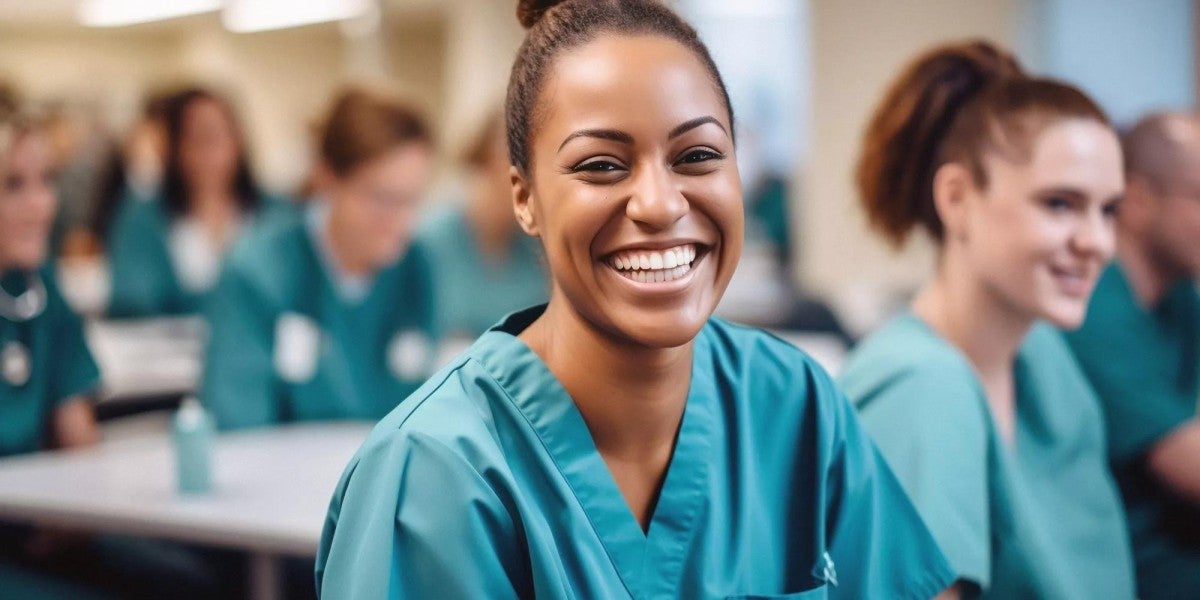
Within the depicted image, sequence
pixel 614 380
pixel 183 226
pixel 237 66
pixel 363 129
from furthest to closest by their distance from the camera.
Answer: pixel 237 66
pixel 183 226
pixel 363 129
pixel 614 380

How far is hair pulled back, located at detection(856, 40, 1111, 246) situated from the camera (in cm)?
150

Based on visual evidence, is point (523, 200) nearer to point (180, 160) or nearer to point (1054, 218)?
point (1054, 218)

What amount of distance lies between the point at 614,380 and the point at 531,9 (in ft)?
1.30

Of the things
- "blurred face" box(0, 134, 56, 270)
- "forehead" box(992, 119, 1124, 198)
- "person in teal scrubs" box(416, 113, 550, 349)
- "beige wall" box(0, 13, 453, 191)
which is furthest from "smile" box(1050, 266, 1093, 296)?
"beige wall" box(0, 13, 453, 191)

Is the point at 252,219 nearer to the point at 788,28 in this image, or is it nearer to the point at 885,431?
the point at 885,431

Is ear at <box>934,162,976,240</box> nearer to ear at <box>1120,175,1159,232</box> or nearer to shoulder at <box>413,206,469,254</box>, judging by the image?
ear at <box>1120,175,1159,232</box>

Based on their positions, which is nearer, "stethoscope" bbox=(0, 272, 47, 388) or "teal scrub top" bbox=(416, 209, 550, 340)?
"stethoscope" bbox=(0, 272, 47, 388)

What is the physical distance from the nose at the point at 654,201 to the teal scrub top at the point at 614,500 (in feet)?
0.63

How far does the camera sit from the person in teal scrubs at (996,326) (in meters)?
1.37

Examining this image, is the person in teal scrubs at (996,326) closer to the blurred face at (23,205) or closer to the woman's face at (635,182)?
the woman's face at (635,182)

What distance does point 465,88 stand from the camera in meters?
7.44

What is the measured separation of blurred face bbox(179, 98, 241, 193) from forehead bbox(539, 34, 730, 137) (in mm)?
3361

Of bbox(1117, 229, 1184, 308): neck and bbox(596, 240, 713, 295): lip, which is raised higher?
bbox(596, 240, 713, 295): lip

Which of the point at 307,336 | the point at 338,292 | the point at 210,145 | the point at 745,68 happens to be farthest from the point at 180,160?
the point at 745,68
